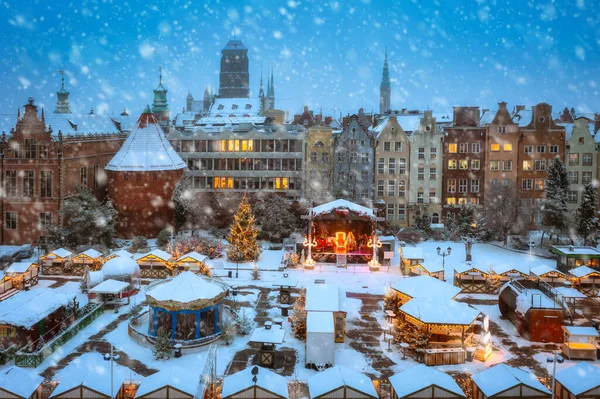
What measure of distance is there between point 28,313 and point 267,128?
40319 mm

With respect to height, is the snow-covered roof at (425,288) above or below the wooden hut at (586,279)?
above

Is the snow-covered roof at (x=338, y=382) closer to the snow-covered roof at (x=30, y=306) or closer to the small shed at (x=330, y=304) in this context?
the small shed at (x=330, y=304)

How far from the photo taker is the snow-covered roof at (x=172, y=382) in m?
19.0

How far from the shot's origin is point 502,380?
19.6 metres

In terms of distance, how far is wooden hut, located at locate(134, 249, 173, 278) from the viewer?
1533 inches

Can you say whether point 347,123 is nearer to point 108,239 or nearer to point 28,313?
point 108,239

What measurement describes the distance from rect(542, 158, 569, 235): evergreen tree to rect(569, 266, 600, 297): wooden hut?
1289 centimetres

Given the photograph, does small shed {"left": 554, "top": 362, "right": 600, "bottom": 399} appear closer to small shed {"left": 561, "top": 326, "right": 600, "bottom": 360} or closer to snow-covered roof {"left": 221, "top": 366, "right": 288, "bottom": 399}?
small shed {"left": 561, "top": 326, "right": 600, "bottom": 360}

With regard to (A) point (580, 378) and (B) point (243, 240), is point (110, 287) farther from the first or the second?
(A) point (580, 378)

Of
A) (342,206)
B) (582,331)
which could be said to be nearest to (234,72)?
(342,206)

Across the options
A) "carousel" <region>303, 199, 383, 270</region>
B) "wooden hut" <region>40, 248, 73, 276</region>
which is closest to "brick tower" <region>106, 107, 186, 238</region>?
"wooden hut" <region>40, 248, 73, 276</region>

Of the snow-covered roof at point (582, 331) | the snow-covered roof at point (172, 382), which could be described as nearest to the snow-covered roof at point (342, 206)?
the snow-covered roof at point (582, 331)

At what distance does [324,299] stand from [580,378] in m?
11.2

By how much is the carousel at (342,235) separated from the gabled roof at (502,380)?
22.0 metres
